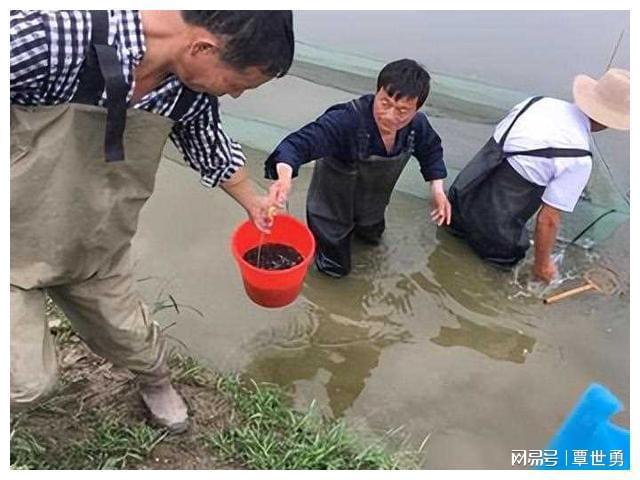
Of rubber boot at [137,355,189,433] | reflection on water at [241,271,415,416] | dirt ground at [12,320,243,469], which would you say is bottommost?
reflection on water at [241,271,415,416]

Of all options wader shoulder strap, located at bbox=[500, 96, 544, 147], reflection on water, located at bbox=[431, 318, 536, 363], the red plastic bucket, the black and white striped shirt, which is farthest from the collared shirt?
the black and white striped shirt

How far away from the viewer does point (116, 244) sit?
2291 mm

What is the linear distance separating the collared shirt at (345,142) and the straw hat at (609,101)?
0.68m

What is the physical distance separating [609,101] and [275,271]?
175 cm

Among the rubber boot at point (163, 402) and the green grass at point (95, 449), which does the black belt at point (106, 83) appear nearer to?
the rubber boot at point (163, 402)

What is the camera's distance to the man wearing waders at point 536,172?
349 centimetres

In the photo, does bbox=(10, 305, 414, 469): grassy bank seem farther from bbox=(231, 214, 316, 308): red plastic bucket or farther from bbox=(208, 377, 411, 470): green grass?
bbox=(231, 214, 316, 308): red plastic bucket

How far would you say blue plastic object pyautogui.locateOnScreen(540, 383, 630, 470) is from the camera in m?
2.32

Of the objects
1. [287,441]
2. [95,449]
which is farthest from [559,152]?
[95,449]

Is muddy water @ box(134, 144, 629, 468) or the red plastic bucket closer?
the red plastic bucket

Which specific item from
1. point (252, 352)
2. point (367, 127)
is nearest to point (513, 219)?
point (367, 127)

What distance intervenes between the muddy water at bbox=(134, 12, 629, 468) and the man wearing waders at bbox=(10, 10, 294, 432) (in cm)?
91

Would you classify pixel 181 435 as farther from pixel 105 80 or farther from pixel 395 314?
pixel 105 80

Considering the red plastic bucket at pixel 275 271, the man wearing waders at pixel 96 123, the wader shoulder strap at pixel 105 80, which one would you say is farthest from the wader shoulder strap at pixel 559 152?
the wader shoulder strap at pixel 105 80
